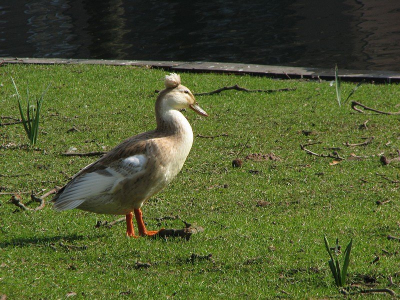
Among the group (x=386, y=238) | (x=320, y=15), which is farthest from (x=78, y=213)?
(x=320, y=15)

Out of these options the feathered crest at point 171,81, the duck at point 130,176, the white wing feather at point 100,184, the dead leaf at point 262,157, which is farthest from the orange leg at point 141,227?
the dead leaf at point 262,157

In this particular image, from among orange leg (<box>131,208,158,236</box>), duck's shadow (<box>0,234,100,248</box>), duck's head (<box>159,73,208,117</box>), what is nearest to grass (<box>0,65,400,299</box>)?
duck's shadow (<box>0,234,100,248</box>)

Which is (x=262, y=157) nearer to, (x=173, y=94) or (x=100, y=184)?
(x=173, y=94)

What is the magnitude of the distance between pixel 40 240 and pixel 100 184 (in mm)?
714

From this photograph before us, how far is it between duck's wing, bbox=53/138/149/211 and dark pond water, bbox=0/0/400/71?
8.59 metres

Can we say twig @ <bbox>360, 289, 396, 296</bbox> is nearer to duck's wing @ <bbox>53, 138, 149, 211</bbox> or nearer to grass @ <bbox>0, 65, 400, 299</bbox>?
grass @ <bbox>0, 65, 400, 299</bbox>

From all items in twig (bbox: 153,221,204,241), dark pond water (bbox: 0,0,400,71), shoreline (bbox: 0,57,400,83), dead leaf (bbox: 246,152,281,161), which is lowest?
dark pond water (bbox: 0,0,400,71)

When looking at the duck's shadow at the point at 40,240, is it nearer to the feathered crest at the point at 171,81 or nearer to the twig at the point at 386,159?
the feathered crest at the point at 171,81

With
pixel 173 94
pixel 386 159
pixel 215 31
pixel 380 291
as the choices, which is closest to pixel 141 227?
pixel 173 94

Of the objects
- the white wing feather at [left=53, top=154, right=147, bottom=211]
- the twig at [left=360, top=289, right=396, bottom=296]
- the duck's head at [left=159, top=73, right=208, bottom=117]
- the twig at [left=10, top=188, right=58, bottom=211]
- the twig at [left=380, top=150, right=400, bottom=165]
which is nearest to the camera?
the twig at [left=360, top=289, right=396, bottom=296]

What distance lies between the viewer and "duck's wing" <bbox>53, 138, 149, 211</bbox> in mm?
4723

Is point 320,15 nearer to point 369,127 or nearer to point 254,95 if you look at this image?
point 254,95

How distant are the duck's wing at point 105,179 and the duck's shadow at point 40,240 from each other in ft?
1.07

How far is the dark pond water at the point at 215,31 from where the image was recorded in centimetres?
1408
